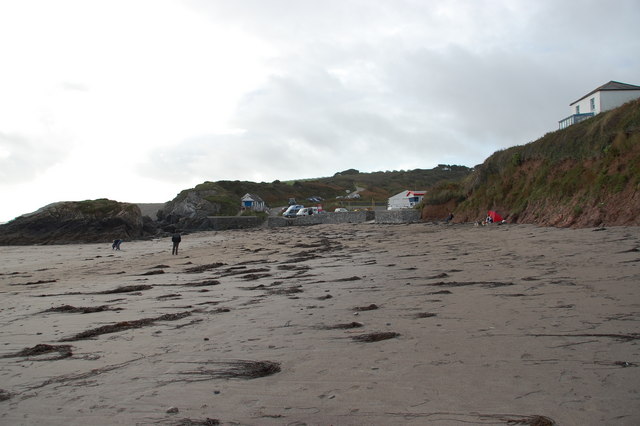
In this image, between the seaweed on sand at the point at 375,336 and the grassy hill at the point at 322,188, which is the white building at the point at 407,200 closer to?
the grassy hill at the point at 322,188

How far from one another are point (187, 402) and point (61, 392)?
1137 mm

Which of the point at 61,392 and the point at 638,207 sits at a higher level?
the point at 638,207

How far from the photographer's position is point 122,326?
17.8ft

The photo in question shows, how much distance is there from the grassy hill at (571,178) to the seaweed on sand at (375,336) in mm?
12069

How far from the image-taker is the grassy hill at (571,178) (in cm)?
1481

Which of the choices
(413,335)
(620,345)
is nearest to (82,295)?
(413,335)

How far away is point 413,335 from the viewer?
4.20m

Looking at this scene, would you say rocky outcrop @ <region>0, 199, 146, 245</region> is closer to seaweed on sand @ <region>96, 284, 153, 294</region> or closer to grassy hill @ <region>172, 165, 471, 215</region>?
grassy hill @ <region>172, 165, 471, 215</region>

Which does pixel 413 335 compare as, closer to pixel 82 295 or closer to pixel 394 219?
pixel 82 295

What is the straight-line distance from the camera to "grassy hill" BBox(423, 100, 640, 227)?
48.6 ft

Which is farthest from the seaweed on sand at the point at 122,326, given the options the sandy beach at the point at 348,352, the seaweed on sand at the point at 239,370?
the seaweed on sand at the point at 239,370

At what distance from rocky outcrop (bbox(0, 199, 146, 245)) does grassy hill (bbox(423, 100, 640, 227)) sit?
28016 millimetres

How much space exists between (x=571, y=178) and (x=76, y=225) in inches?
1451

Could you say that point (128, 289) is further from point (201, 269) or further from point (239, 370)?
point (239, 370)
